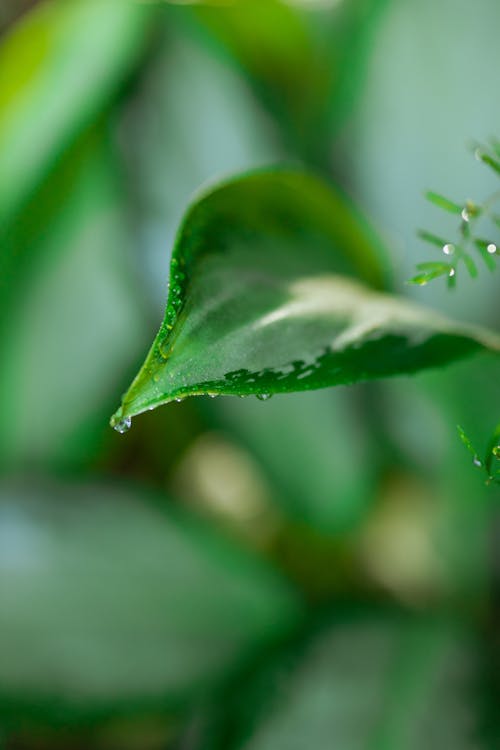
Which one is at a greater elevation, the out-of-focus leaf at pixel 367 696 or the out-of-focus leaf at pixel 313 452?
the out-of-focus leaf at pixel 313 452

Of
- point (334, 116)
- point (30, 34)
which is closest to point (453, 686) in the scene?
point (334, 116)

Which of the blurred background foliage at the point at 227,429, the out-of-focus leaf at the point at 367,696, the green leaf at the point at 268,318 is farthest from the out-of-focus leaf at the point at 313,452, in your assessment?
the green leaf at the point at 268,318

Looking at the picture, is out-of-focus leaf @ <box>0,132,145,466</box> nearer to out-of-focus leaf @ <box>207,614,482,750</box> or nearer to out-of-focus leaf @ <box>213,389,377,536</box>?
out-of-focus leaf @ <box>213,389,377,536</box>

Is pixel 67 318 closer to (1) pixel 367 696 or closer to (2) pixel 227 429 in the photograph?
(2) pixel 227 429

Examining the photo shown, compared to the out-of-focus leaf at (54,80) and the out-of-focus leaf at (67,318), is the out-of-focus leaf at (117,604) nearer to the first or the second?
the out-of-focus leaf at (67,318)

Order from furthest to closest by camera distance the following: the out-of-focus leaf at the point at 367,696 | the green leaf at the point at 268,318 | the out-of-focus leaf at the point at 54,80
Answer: the out-of-focus leaf at the point at 54,80
the out-of-focus leaf at the point at 367,696
the green leaf at the point at 268,318

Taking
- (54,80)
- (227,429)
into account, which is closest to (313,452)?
(227,429)
